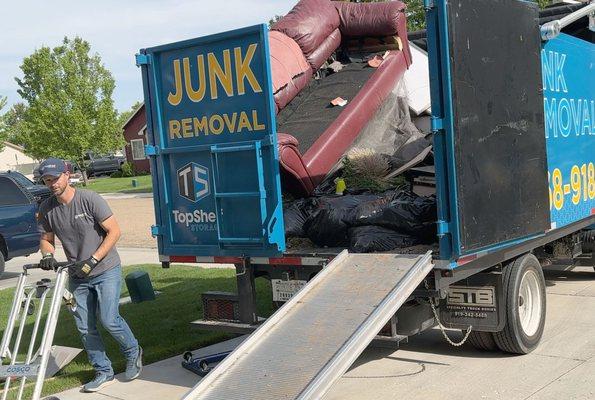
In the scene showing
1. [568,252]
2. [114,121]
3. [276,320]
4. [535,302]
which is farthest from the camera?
[114,121]

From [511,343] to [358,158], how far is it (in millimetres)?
2556

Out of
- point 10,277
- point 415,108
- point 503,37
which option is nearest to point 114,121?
point 10,277

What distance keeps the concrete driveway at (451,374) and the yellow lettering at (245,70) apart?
2.59 m

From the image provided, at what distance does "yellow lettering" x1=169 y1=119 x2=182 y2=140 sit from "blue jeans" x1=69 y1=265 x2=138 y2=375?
1314 millimetres

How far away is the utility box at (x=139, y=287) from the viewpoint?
32.8ft

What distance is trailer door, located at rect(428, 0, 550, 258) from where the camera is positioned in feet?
18.4

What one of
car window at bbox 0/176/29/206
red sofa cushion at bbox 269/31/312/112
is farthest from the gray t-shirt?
car window at bbox 0/176/29/206

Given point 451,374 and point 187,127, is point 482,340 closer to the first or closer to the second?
point 451,374

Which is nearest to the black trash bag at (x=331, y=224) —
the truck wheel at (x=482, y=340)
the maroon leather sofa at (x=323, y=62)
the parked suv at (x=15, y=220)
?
the maroon leather sofa at (x=323, y=62)

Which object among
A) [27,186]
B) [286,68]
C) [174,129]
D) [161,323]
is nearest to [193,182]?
[174,129]

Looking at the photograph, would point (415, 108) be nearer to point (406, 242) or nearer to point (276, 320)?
point (406, 242)

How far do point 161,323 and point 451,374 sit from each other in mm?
3771

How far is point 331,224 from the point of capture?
21.9 ft

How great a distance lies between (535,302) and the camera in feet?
23.0
